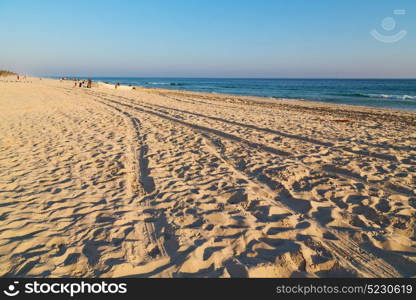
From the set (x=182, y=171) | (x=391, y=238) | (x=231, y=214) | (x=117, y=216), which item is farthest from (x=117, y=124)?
(x=391, y=238)

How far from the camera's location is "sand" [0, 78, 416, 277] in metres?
2.52

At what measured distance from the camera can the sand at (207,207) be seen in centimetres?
252

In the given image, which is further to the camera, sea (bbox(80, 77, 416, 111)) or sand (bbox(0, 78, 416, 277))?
sea (bbox(80, 77, 416, 111))

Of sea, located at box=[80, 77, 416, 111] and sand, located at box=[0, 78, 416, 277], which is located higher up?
sea, located at box=[80, 77, 416, 111]

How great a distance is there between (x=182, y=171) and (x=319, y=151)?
11.3 feet

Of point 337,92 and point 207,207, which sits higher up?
point 337,92

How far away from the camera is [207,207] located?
357 centimetres

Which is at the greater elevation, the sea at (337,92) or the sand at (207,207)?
the sea at (337,92)

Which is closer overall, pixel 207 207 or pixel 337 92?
pixel 207 207

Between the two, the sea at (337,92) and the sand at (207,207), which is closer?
the sand at (207,207)

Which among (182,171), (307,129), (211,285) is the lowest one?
(211,285)

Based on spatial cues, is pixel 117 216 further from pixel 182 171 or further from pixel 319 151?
pixel 319 151

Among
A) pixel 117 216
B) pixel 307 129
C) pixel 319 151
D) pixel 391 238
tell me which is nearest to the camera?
pixel 391 238

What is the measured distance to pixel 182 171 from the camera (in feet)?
16.0
